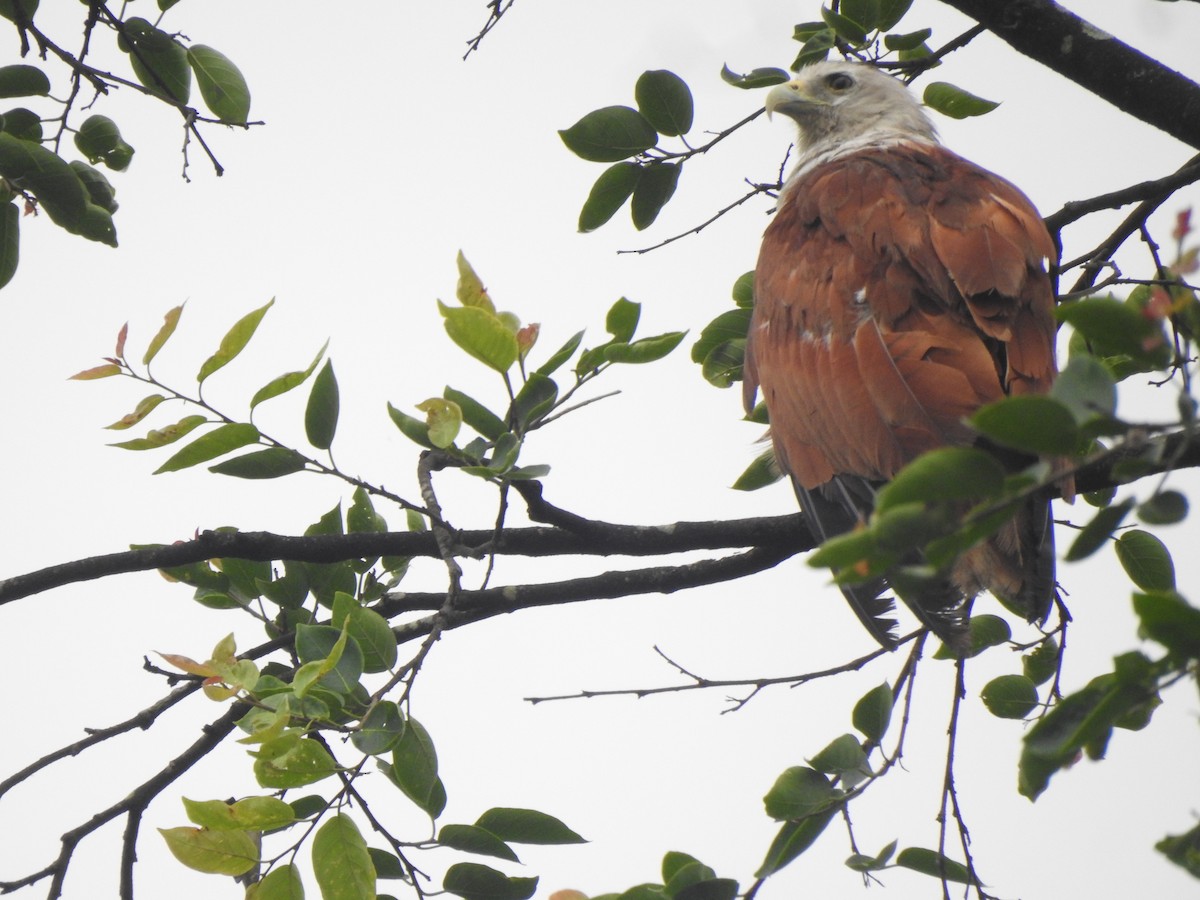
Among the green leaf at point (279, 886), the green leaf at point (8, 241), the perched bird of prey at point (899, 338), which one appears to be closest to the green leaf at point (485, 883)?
the green leaf at point (279, 886)

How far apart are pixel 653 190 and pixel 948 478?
6.43 ft

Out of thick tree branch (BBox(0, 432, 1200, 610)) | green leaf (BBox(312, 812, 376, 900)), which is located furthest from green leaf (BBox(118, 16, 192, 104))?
green leaf (BBox(312, 812, 376, 900))

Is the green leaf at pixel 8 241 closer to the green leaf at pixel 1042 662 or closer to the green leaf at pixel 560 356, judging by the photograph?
the green leaf at pixel 560 356

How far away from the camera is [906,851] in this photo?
1948 millimetres

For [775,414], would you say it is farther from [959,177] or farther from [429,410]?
[429,410]

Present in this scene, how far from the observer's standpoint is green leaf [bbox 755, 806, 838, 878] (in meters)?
1.87

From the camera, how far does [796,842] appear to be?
1.88 metres

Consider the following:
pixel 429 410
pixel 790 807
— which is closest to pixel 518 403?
pixel 429 410

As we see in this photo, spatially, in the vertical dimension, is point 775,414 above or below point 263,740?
above

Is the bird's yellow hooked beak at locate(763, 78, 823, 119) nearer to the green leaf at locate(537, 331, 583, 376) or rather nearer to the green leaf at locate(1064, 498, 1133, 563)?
the green leaf at locate(537, 331, 583, 376)

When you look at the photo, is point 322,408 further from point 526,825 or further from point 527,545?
point 526,825

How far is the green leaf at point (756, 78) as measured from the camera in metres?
2.79

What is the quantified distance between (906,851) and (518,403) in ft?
3.39

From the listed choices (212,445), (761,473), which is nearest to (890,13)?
(761,473)
